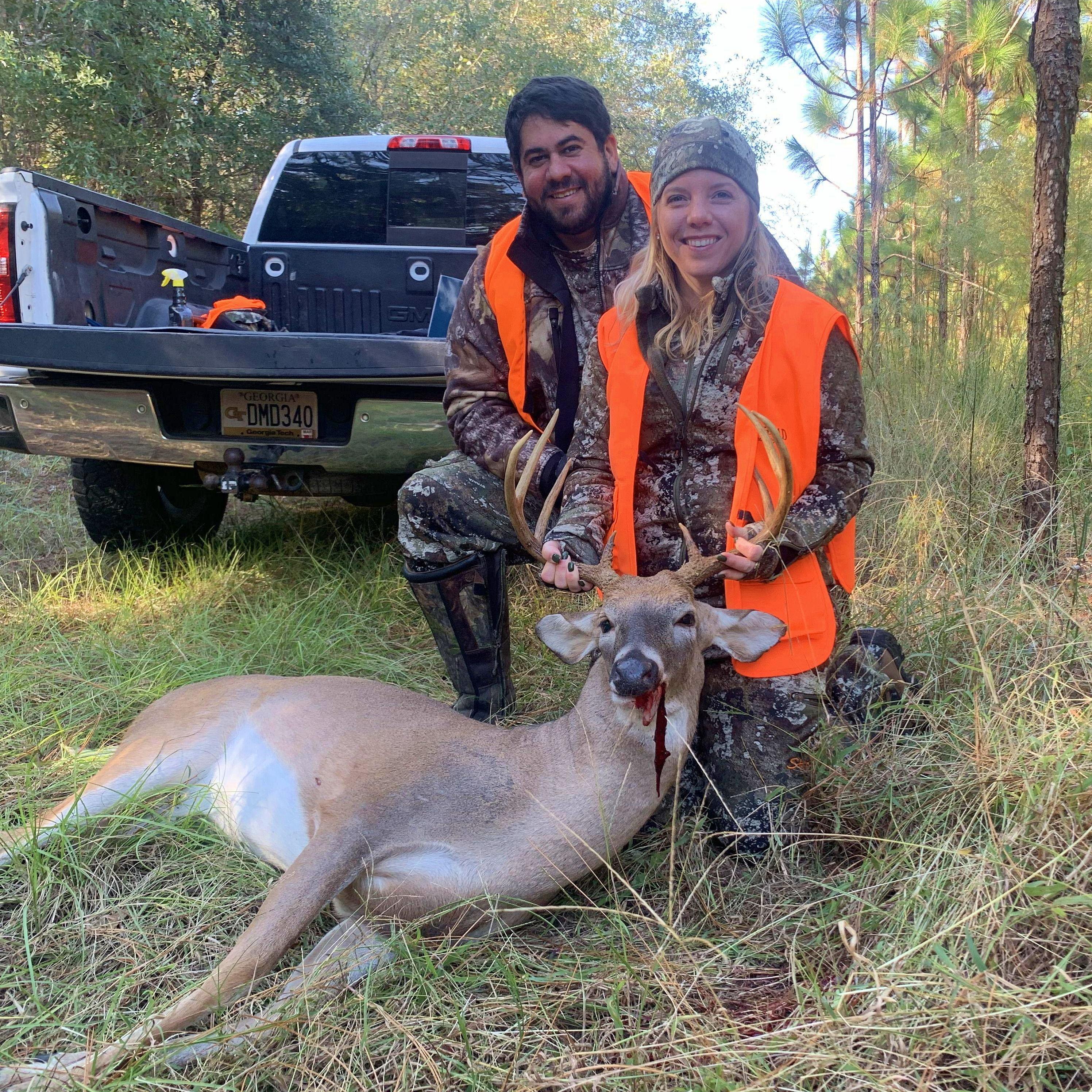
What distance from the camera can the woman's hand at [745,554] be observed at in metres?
2.75

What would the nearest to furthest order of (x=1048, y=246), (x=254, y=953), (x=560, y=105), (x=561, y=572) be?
(x=254, y=953) → (x=561, y=572) → (x=560, y=105) → (x=1048, y=246)

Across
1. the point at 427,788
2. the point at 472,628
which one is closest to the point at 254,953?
the point at 427,788

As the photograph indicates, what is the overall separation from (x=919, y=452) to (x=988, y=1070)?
3875 millimetres

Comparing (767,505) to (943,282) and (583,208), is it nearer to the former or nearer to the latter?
(583,208)

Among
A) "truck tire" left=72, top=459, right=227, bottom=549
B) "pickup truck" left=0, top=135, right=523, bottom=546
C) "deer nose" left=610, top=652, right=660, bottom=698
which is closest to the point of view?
"deer nose" left=610, top=652, right=660, bottom=698

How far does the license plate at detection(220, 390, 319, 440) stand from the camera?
4242mm

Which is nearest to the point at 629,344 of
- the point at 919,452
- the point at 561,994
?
the point at 561,994

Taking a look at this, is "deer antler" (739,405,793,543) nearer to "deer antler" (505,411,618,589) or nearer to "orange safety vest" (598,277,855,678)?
"orange safety vest" (598,277,855,678)

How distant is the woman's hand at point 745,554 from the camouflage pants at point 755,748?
368mm

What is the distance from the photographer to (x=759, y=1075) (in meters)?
1.83

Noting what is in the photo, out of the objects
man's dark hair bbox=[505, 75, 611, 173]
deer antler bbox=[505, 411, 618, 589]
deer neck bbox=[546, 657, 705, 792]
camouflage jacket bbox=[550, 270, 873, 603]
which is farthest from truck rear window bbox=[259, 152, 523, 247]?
deer neck bbox=[546, 657, 705, 792]

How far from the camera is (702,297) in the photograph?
3.20m

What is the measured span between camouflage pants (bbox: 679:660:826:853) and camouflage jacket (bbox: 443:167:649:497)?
52.2 inches

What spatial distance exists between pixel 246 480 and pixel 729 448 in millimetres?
2223
